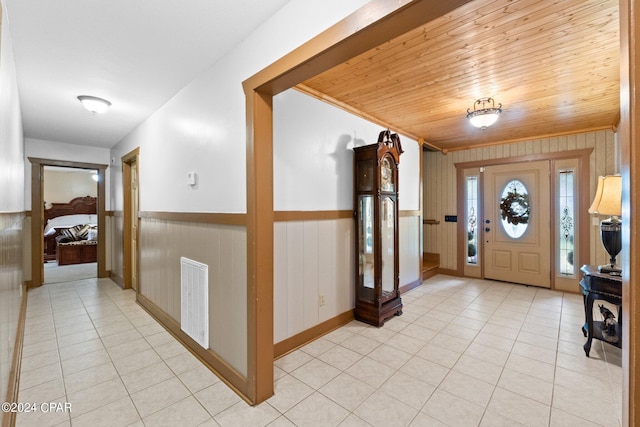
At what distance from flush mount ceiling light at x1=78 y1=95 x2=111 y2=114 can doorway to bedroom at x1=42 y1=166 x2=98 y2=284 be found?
382cm

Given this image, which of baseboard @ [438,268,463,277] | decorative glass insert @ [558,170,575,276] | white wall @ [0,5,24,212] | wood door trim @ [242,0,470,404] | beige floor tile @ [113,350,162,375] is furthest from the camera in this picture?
baseboard @ [438,268,463,277]

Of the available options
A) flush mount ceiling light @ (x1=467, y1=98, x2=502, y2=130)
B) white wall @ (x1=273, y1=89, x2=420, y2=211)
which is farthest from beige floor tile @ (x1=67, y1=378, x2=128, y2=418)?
flush mount ceiling light @ (x1=467, y1=98, x2=502, y2=130)

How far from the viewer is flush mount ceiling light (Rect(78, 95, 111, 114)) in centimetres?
296

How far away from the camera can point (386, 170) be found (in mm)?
3320

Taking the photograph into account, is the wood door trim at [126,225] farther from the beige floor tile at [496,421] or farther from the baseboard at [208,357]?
the beige floor tile at [496,421]

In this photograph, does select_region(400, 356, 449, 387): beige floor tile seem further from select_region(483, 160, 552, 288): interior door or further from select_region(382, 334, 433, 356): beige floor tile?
select_region(483, 160, 552, 288): interior door

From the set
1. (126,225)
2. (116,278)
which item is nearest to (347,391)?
(126,225)

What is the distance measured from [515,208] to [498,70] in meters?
3.19

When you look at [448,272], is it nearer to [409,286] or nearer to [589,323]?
[409,286]

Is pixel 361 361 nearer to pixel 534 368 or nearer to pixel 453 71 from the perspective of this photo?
pixel 534 368

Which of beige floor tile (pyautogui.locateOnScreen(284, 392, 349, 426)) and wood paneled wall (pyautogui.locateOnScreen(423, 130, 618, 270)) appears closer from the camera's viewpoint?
beige floor tile (pyautogui.locateOnScreen(284, 392, 349, 426))

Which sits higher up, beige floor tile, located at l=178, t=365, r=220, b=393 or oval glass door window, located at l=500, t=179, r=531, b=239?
oval glass door window, located at l=500, t=179, r=531, b=239

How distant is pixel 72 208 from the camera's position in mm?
7961

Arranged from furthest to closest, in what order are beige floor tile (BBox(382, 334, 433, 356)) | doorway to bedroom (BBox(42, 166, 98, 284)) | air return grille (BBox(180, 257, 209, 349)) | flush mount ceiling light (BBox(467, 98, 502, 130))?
1. doorway to bedroom (BBox(42, 166, 98, 284))
2. flush mount ceiling light (BBox(467, 98, 502, 130))
3. beige floor tile (BBox(382, 334, 433, 356))
4. air return grille (BBox(180, 257, 209, 349))
